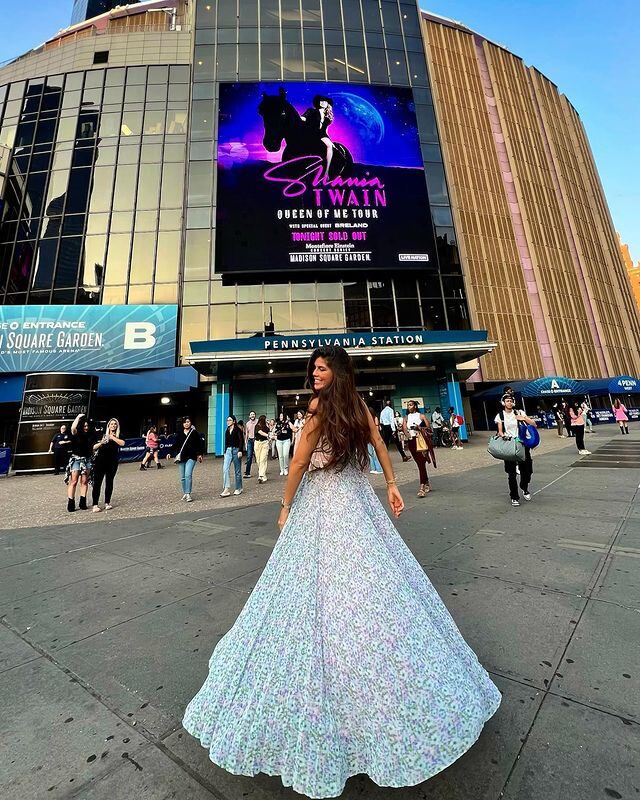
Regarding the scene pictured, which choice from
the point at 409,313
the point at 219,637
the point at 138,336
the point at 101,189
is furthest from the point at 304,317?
the point at 219,637

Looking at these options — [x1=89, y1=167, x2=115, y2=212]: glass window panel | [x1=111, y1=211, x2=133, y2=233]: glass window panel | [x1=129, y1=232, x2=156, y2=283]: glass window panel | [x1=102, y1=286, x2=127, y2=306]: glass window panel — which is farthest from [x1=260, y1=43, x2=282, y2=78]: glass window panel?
[x1=102, y1=286, x2=127, y2=306]: glass window panel

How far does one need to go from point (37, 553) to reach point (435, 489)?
6817mm

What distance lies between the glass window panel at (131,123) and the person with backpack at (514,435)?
108 feet

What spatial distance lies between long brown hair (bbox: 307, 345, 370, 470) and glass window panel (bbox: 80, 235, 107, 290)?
87.8ft

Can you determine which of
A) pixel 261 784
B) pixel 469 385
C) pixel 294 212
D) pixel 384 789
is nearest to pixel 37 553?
pixel 261 784

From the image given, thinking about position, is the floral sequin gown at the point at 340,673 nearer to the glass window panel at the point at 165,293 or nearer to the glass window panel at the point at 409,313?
the glass window panel at the point at 409,313

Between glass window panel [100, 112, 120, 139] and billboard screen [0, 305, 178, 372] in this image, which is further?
glass window panel [100, 112, 120, 139]

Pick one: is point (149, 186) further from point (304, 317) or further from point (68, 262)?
point (304, 317)

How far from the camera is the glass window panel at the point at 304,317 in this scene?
21.0 meters

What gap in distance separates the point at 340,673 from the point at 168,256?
26384mm

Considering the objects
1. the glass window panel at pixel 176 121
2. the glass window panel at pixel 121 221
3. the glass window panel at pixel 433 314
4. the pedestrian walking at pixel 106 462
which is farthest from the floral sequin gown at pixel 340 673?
the glass window panel at pixel 176 121

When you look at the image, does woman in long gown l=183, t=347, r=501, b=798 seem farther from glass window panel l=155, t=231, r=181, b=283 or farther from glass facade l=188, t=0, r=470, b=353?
glass window panel l=155, t=231, r=181, b=283

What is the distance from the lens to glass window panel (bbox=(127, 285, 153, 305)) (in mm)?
22391

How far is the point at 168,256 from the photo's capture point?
2312 centimetres
